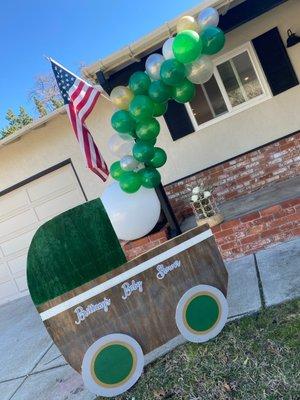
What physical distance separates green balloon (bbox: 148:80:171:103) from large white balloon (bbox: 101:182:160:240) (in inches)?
53.5

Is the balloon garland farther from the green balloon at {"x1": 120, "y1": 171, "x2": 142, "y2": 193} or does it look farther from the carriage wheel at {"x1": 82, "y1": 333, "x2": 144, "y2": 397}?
the carriage wheel at {"x1": 82, "y1": 333, "x2": 144, "y2": 397}

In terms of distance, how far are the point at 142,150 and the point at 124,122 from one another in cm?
36

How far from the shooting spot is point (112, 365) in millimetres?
2785

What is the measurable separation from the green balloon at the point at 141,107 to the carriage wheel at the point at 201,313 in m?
1.86

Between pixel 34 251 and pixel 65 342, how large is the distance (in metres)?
0.69

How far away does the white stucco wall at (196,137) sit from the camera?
20.2 feet

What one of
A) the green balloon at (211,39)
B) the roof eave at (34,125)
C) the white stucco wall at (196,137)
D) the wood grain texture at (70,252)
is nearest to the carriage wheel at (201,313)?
the wood grain texture at (70,252)

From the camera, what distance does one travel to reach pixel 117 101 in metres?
4.09

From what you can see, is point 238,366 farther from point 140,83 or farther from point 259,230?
point 140,83

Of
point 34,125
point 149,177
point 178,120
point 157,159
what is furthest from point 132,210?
point 34,125

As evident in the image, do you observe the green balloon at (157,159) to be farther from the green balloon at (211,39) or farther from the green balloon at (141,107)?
the green balloon at (211,39)

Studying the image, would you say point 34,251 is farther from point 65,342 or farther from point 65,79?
point 65,79

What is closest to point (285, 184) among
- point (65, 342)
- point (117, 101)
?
point (117, 101)

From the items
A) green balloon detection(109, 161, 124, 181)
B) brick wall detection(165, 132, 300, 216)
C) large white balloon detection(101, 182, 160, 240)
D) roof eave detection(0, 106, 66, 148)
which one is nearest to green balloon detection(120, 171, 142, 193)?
green balloon detection(109, 161, 124, 181)
